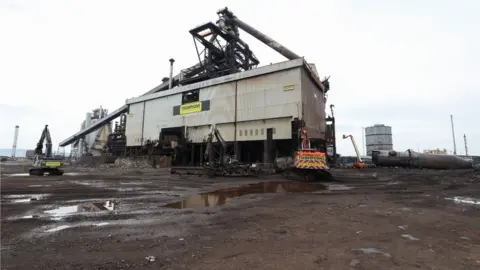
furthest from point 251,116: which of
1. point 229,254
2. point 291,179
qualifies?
point 229,254

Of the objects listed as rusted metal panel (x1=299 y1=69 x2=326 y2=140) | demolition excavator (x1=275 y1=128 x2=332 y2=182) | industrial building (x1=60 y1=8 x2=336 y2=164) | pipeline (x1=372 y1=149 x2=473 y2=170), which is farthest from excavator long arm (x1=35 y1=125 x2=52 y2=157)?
pipeline (x1=372 y1=149 x2=473 y2=170)

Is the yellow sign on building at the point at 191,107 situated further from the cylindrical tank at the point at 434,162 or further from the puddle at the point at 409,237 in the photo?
the puddle at the point at 409,237

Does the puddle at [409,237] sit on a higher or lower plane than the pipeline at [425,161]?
lower

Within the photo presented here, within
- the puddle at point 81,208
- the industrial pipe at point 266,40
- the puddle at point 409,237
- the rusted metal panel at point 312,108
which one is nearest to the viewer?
the puddle at point 409,237

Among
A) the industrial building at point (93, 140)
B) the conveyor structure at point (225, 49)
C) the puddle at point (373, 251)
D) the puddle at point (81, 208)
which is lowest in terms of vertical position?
the puddle at point (81, 208)

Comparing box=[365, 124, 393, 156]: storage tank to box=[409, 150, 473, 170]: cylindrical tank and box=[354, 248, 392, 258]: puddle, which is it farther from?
box=[354, 248, 392, 258]: puddle

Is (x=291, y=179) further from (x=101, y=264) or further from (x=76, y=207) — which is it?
(x=101, y=264)

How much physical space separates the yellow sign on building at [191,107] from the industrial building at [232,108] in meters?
0.16

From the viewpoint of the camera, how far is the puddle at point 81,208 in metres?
6.21

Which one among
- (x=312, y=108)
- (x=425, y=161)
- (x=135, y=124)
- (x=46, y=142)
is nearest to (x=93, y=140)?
(x=135, y=124)

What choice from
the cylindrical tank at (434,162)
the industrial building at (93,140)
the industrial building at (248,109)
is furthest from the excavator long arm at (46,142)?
the cylindrical tank at (434,162)

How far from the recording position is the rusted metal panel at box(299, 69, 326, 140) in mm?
30188

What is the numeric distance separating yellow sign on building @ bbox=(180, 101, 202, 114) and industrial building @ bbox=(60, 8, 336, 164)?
16cm

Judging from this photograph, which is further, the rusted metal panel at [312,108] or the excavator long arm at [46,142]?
the rusted metal panel at [312,108]
